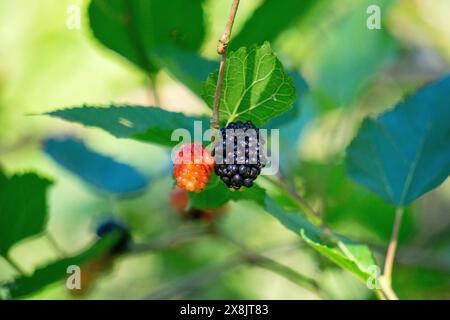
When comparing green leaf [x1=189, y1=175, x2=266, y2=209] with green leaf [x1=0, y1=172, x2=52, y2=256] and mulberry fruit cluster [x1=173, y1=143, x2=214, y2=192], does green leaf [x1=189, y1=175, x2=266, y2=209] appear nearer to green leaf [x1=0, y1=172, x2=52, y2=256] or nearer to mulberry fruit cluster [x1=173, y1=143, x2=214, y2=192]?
mulberry fruit cluster [x1=173, y1=143, x2=214, y2=192]

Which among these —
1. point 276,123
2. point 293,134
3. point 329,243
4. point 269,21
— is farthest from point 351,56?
point 329,243

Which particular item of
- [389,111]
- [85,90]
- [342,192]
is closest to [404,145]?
[389,111]

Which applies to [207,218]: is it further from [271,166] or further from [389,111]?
[389,111]

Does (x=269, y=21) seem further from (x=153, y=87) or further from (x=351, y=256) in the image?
(x=351, y=256)

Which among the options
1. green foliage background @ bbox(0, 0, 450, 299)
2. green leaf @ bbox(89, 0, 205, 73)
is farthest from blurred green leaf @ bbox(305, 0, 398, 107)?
green leaf @ bbox(89, 0, 205, 73)

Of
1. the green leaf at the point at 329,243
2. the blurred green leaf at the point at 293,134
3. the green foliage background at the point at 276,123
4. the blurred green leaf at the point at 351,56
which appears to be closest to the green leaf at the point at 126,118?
the green foliage background at the point at 276,123
